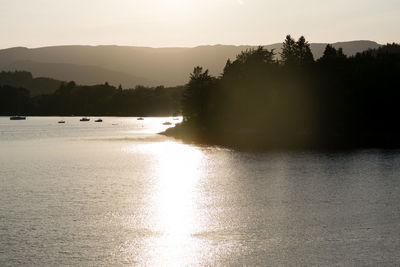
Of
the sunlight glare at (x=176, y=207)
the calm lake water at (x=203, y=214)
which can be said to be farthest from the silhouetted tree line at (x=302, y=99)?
the calm lake water at (x=203, y=214)

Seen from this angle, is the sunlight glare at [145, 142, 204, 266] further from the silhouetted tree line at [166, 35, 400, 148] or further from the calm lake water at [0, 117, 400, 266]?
the silhouetted tree line at [166, 35, 400, 148]

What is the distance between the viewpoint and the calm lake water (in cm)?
3694

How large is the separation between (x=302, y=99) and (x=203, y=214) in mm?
131668

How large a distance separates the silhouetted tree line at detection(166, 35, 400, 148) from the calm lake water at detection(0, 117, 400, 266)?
7310cm

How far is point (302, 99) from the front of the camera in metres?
176

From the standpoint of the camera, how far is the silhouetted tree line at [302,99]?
167 meters

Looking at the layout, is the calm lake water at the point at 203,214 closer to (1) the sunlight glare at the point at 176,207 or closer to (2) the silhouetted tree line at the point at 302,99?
(1) the sunlight glare at the point at 176,207

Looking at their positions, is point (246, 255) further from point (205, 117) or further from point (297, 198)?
point (205, 117)

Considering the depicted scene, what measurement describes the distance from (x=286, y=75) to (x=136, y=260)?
512 ft

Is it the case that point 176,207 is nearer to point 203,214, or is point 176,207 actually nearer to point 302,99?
point 203,214

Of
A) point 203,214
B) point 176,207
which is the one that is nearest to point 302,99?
point 176,207

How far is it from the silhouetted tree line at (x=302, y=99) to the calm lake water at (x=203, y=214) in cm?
7310

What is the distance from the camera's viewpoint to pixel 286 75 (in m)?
185

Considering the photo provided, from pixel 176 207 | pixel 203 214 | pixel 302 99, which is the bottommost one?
pixel 176 207
